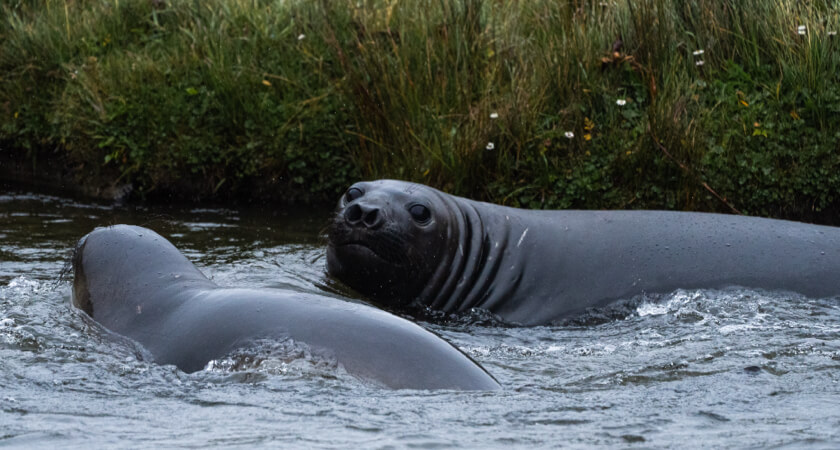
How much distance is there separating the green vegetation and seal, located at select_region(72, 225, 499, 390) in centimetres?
390

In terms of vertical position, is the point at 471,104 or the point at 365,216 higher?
the point at 471,104

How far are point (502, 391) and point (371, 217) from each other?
2.75 meters

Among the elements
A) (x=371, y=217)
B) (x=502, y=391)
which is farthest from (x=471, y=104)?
(x=502, y=391)

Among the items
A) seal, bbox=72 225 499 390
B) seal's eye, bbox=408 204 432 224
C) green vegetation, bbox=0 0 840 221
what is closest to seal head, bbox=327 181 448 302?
seal's eye, bbox=408 204 432 224

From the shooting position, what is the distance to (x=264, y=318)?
488 centimetres

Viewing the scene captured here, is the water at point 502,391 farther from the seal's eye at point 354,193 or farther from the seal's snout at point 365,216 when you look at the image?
the seal's eye at point 354,193

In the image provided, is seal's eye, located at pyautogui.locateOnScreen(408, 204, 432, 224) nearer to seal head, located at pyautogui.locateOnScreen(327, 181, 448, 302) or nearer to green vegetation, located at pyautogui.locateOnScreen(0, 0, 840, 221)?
seal head, located at pyautogui.locateOnScreen(327, 181, 448, 302)

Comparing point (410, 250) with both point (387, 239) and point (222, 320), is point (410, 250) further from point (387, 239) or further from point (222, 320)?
point (222, 320)

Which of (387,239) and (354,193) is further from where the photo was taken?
(354,193)

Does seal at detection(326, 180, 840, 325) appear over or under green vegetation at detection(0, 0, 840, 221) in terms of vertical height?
under

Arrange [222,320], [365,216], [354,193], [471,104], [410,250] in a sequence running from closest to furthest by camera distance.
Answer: [222,320] < [365,216] < [410,250] < [354,193] < [471,104]

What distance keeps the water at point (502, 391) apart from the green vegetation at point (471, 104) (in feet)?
8.16

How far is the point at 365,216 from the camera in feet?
23.2

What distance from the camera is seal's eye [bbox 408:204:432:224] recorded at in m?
7.23
